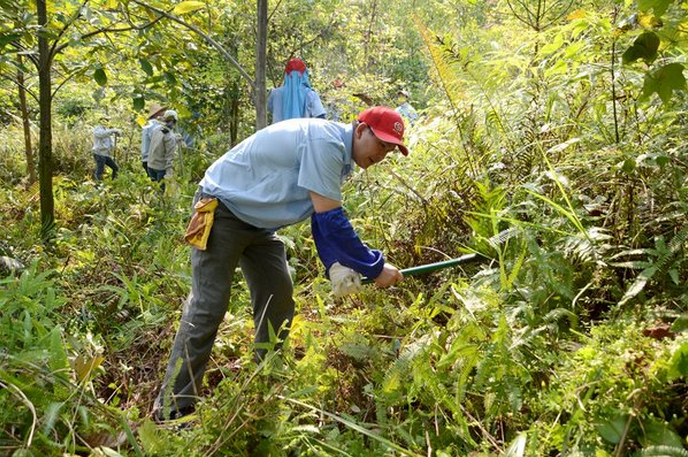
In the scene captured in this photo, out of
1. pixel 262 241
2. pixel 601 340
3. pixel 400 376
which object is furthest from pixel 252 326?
pixel 601 340

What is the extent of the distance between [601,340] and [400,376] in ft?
2.52

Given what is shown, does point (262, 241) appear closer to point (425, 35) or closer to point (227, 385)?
point (227, 385)

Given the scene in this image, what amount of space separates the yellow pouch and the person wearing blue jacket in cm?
1

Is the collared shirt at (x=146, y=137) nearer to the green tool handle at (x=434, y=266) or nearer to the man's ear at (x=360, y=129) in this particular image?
the man's ear at (x=360, y=129)

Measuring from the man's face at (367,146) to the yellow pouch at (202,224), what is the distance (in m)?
0.79

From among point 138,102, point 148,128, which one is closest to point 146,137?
point 148,128

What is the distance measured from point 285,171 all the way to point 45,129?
335 centimetres

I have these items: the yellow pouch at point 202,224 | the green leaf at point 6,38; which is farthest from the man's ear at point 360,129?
the green leaf at point 6,38

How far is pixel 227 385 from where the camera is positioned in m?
2.09

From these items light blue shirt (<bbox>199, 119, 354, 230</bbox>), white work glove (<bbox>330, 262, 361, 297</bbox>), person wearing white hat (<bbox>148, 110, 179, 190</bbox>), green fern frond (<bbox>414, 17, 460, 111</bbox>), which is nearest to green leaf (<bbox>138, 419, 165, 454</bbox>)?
white work glove (<bbox>330, 262, 361, 297</bbox>)

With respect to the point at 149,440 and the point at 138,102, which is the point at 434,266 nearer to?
the point at 149,440

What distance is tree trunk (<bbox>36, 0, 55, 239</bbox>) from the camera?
15.1 feet

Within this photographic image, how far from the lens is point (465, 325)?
2244 millimetres

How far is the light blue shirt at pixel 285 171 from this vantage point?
2537mm
